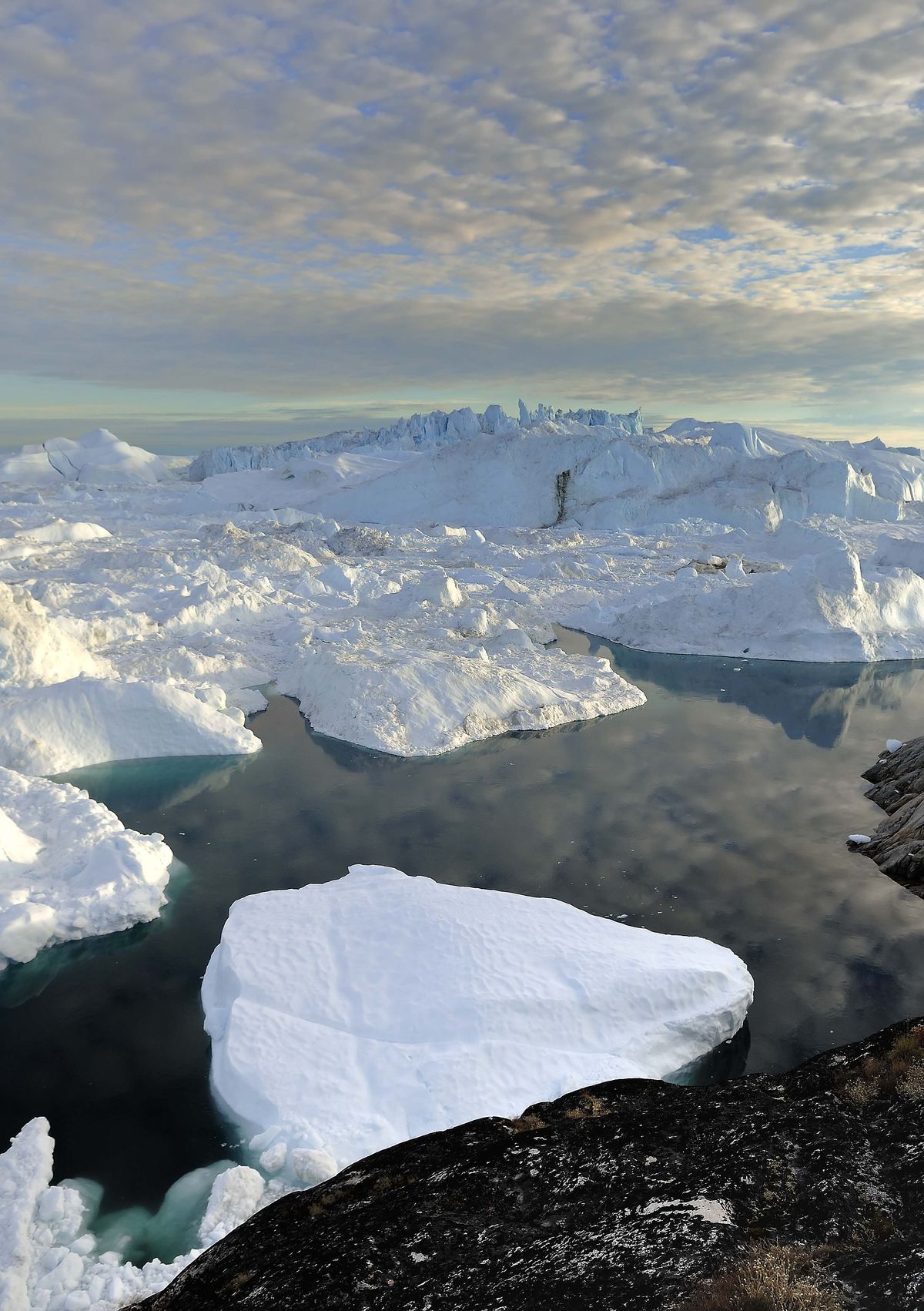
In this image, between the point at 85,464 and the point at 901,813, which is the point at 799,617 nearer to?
the point at 901,813

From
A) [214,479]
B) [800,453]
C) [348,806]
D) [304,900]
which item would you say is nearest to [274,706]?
[348,806]

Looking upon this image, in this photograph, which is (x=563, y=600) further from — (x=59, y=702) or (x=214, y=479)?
(x=214, y=479)

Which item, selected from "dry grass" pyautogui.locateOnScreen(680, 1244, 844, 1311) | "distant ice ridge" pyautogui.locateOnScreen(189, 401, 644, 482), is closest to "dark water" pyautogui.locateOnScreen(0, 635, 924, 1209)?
"dry grass" pyautogui.locateOnScreen(680, 1244, 844, 1311)

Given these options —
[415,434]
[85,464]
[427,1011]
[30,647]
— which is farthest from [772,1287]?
[85,464]

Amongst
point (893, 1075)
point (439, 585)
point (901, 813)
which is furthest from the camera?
point (439, 585)

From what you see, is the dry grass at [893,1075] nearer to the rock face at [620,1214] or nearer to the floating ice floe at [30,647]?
the rock face at [620,1214]

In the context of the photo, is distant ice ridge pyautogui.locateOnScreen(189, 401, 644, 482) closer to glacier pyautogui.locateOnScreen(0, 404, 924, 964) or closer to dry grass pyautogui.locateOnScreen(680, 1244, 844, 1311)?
glacier pyautogui.locateOnScreen(0, 404, 924, 964)

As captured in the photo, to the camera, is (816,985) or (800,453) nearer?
(816,985)
